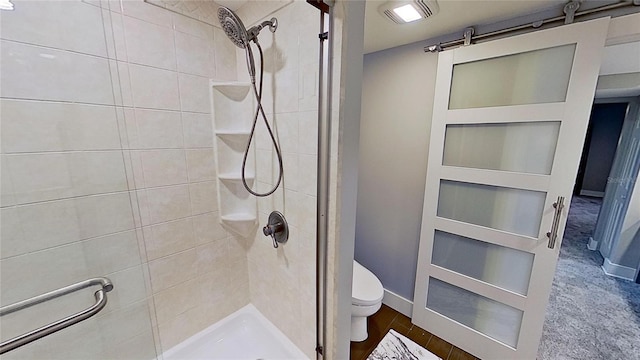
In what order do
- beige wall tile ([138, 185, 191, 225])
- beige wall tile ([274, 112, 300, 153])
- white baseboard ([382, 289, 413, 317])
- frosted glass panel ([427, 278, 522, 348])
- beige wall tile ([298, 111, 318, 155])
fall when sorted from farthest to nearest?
white baseboard ([382, 289, 413, 317]) → frosted glass panel ([427, 278, 522, 348]) → beige wall tile ([138, 185, 191, 225]) → beige wall tile ([274, 112, 300, 153]) → beige wall tile ([298, 111, 318, 155])

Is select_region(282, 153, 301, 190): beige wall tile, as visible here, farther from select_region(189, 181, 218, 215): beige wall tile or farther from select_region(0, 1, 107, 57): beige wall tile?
select_region(0, 1, 107, 57): beige wall tile

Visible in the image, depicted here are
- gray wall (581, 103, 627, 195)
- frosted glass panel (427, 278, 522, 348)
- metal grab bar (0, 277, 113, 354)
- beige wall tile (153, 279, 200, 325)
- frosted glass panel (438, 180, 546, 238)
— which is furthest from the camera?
gray wall (581, 103, 627, 195)

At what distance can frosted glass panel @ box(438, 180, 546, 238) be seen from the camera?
4.61 feet

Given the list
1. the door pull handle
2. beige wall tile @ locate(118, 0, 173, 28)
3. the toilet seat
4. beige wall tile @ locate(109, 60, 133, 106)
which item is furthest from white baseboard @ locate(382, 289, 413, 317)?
beige wall tile @ locate(118, 0, 173, 28)

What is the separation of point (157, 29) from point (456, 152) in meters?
1.89

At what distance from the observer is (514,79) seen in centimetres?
140

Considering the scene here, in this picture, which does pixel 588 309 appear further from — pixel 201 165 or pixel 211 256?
pixel 201 165

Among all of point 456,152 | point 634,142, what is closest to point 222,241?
point 456,152

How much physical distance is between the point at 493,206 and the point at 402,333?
1.20 meters

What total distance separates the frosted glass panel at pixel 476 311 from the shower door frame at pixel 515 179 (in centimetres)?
4

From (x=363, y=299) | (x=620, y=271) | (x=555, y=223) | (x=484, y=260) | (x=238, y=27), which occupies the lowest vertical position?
(x=620, y=271)

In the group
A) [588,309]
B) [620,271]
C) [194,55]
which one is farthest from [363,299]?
[620,271]

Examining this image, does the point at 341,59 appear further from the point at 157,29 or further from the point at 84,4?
the point at 84,4

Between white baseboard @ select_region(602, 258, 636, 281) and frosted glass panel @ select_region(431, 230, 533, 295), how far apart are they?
7.35 feet
